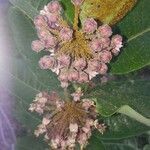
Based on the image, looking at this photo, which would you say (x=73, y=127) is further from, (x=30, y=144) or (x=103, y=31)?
(x=30, y=144)

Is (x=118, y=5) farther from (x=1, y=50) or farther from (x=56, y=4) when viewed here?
(x=1, y=50)

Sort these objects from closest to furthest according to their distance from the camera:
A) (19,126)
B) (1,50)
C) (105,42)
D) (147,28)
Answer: (105,42)
(147,28)
(1,50)
(19,126)

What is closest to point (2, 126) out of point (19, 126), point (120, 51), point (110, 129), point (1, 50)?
point (19, 126)

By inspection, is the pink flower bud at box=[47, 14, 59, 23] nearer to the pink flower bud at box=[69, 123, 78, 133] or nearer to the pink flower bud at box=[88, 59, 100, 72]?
the pink flower bud at box=[88, 59, 100, 72]

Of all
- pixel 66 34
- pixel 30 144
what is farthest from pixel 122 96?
pixel 30 144

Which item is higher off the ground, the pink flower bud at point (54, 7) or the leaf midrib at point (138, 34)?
the leaf midrib at point (138, 34)

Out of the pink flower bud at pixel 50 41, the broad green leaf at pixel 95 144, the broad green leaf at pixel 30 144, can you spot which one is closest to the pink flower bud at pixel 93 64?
Result: the pink flower bud at pixel 50 41

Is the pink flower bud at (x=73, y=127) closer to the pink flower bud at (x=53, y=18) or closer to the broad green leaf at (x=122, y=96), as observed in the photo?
the broad green leaf at (x=122, y=96)
